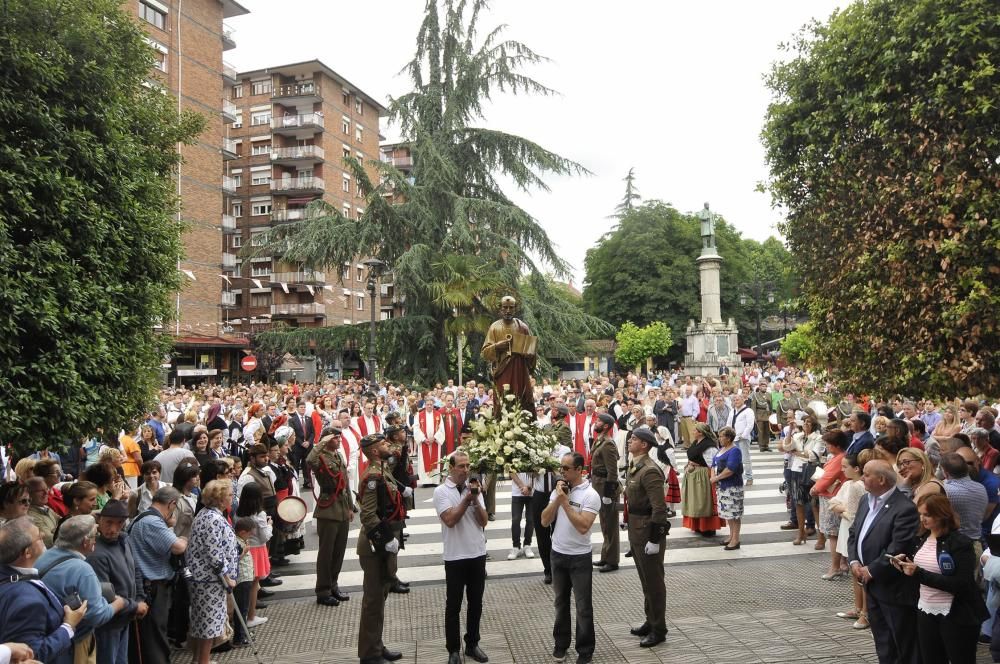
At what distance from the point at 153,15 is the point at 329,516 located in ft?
139

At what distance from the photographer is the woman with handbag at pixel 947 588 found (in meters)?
4.70

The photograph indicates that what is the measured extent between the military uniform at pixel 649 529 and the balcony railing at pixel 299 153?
2068 inches

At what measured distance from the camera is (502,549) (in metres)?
9.87

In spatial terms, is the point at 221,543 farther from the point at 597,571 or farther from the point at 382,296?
the point at 382,296

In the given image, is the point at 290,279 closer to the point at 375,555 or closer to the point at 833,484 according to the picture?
the point at 833,484

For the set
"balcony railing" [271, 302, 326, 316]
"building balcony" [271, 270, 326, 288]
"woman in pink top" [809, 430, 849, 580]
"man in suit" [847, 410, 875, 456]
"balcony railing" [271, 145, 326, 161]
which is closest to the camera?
"woman in pink top" [809, 430, 849, 580]

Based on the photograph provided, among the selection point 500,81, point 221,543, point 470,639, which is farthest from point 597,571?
point 500,81

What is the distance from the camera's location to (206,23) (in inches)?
1748

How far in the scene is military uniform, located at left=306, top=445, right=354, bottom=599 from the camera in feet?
25.5

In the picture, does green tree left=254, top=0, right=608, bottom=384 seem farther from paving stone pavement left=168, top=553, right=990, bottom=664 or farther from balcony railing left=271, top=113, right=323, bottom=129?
balcony railing left=271, top=113, right=323, bottom=129

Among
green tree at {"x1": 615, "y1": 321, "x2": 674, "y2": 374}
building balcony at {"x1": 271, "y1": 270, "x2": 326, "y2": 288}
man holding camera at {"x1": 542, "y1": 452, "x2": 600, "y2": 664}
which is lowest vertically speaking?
man holding camera at {"x1": 542, "y1": 452, "x2": 600, "y2": 664}

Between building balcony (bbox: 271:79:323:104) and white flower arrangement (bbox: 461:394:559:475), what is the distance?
175 feet

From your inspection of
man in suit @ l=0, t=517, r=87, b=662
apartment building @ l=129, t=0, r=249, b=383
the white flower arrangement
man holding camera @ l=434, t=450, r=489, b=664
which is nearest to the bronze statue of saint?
the white flower arrangement

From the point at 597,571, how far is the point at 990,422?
513 centimetres
